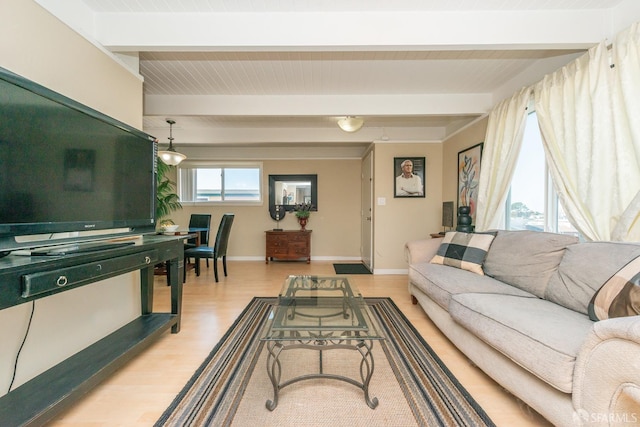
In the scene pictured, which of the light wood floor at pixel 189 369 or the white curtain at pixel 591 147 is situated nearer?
the light wood floor at pixel 189 369

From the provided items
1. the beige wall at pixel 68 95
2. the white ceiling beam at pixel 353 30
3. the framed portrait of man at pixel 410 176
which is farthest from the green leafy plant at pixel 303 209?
the white ceiling beam at pixel 353 30

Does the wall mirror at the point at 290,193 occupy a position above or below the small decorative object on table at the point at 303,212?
above

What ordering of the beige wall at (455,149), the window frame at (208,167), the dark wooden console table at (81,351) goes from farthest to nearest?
the window frame at (208,167) < the beige wall at (455,149) < the dark wooden console table at (81,351)

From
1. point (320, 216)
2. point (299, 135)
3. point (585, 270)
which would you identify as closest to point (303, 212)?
point (320, 216)

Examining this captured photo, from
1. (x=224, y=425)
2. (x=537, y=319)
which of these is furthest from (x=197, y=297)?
(x=537, y=319)

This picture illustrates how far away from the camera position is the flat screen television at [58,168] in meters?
1.07

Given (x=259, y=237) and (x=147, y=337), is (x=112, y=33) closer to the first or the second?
(x=147, y=337)

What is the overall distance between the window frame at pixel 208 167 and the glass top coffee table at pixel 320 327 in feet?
11.3

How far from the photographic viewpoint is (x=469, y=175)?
3309 millimetres

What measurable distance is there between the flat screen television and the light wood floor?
89 centimetres

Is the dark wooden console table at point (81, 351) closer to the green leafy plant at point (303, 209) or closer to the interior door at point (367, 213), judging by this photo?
the interior door at point (367, 213)

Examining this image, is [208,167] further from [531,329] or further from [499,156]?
[531,329]

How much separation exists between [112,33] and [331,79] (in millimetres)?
1843

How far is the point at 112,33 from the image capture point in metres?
1.88
